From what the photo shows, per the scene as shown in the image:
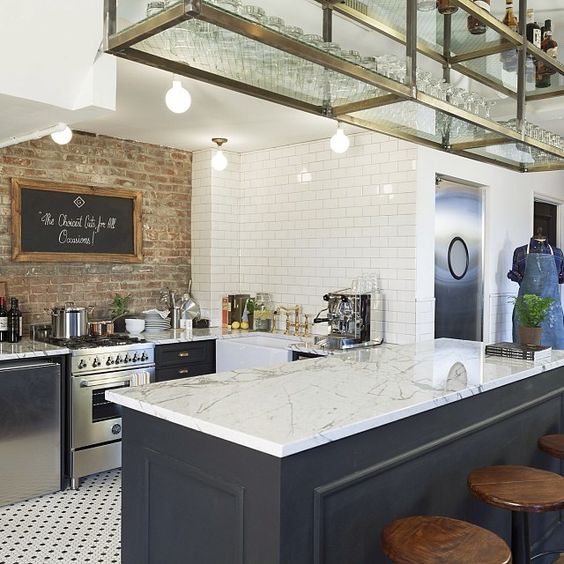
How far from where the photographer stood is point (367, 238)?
494 cm

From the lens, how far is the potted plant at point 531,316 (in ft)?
11.1

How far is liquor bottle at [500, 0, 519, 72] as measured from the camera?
322cm

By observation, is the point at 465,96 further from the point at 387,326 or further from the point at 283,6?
the point at 387,326

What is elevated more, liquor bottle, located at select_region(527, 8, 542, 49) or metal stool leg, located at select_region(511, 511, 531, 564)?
liquor bottle, located at select_region(527, 8, 542, 49)

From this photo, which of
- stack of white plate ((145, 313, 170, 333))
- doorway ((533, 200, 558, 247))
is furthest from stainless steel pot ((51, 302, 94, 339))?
doorway ((533, 200, 558, 247))

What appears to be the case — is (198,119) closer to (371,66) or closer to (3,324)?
(3,324)

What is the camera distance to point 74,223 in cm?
497

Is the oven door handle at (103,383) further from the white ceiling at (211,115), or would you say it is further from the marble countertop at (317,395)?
the marble countertop at (317,395)

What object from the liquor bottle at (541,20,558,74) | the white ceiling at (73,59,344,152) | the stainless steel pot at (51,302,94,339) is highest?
the liquor bottle at (541,20,558,74)

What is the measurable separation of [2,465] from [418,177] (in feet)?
11.3

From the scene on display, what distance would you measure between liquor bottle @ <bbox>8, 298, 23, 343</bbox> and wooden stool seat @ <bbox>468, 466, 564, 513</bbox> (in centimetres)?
326

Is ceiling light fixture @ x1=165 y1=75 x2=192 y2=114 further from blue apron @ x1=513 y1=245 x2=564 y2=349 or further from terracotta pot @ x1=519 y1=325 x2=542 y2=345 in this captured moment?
blue apron @ x1=513 y1=245 x2=564 y2=349

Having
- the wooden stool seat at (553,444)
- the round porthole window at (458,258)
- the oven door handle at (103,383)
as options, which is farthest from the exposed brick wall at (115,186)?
the wooden stool seat at (553,444)

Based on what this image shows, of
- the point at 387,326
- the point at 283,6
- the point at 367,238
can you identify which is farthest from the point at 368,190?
the point at 283,6
